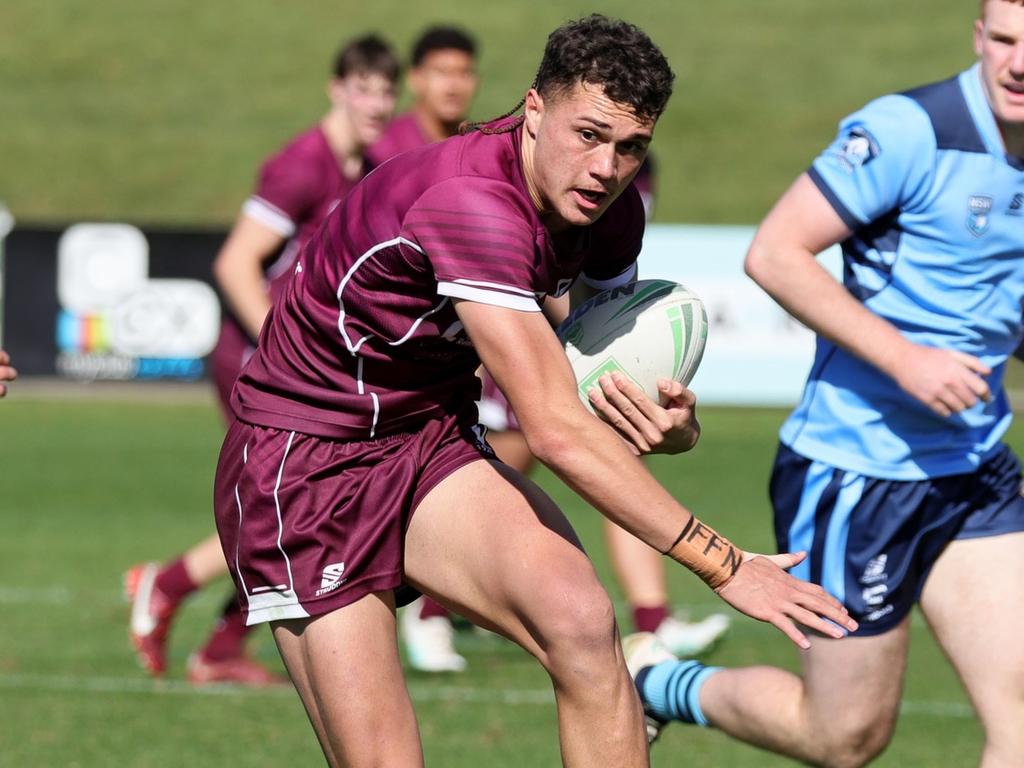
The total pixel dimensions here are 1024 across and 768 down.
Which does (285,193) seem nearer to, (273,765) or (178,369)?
(273,765)

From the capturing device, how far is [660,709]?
5.05 meters

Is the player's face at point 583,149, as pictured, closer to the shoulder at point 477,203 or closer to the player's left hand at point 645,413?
the shoulder at point 477,203

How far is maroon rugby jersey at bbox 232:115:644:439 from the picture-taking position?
3.55m

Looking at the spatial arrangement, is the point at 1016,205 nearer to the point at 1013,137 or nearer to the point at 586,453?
the point at 1013,137

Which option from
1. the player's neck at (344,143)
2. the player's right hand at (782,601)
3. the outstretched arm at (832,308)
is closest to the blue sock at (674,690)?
the outstretched arm at (832,308)

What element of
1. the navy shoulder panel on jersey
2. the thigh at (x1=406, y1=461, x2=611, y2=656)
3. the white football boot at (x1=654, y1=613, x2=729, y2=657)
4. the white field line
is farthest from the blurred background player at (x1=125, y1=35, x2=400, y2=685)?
the navy shoulder panel on jersey

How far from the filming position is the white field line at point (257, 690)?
645 centimetres

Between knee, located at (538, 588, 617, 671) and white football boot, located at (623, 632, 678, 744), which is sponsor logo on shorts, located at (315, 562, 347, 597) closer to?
knee, located at (538, 588, 617, 671)

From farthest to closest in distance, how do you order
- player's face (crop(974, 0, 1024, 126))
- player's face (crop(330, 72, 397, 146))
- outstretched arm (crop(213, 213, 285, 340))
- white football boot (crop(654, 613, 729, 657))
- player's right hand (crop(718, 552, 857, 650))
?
player's face (crop(330, 72, 397, 146)) → outstretched arm (crop(213, 213, 285, 340)) → white football boot (crop(654, 613, 729, 657)) → player's face (crop(974, 0, 1024, 126)) → player's right hand (crop(718, 552, 857, 650))

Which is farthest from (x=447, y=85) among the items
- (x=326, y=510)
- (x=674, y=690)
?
(x=326, y=510)

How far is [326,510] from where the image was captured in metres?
3.90

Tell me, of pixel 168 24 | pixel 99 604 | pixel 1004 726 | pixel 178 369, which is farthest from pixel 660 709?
pixel 168 24

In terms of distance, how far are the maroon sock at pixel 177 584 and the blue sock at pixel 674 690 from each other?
243 cm

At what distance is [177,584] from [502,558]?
3.45m
